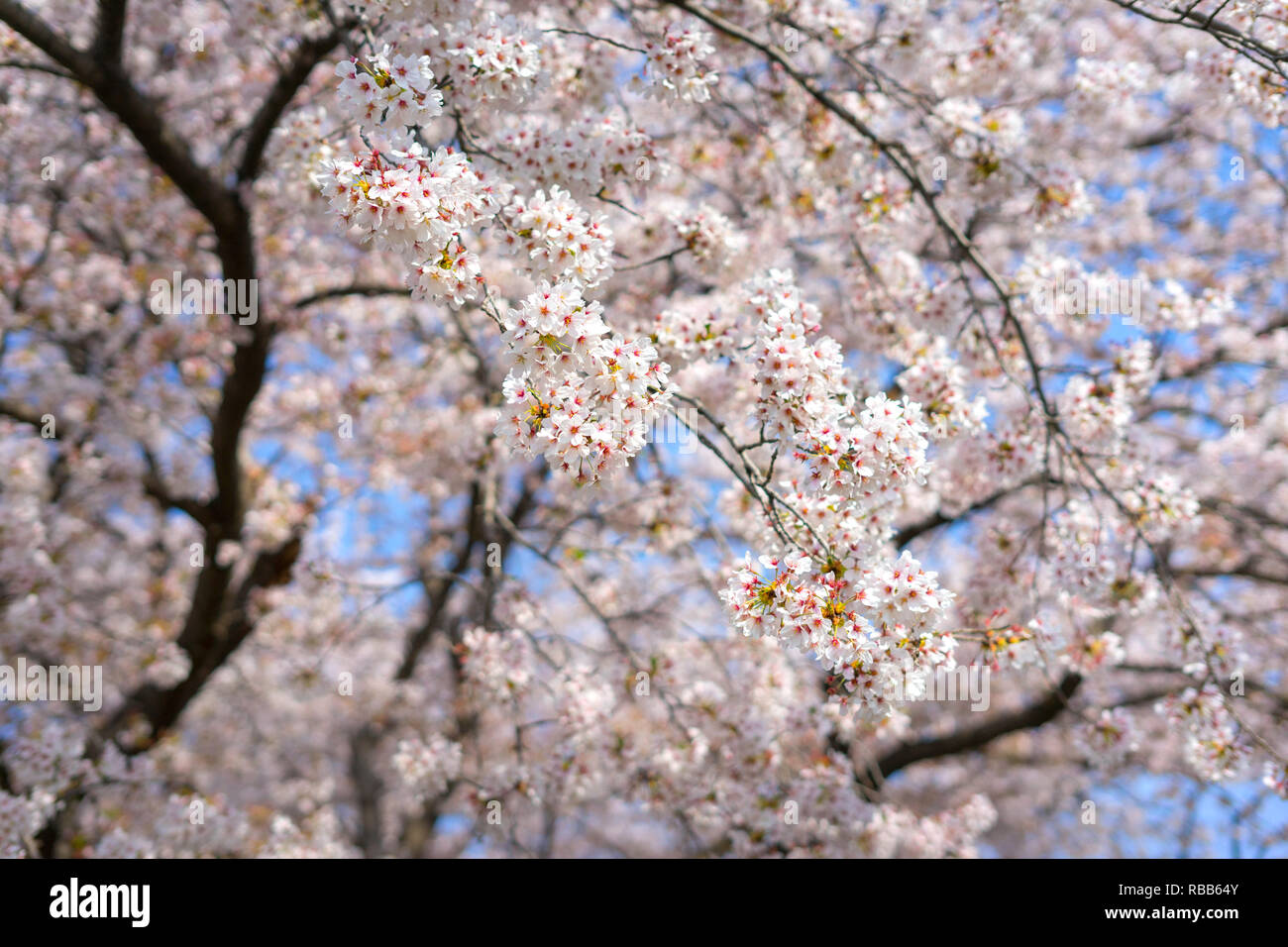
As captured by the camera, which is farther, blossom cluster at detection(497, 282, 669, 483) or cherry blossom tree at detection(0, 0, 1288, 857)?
cherry blossom tree at detection(0, 0, 1288, 857)

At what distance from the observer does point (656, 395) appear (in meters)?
2.34

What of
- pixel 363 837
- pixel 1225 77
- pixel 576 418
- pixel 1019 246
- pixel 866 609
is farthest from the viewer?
pixel 363 837

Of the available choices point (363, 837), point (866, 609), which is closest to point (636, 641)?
point (363, 837)

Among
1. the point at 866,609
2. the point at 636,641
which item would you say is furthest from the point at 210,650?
the point at 866,609

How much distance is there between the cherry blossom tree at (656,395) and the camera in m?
2.53

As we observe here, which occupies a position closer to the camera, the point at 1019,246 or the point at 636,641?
the point at 1019,246

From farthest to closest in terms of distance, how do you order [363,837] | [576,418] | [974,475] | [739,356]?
[363,837] → [974,475] → [739,356] → [576,418]

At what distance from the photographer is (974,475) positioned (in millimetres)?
3861

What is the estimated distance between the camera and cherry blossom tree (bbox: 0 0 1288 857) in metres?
2.53

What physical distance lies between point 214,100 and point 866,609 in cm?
708

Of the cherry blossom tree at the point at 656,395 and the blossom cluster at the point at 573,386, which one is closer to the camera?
the blossom cluster at the point at 573,386
